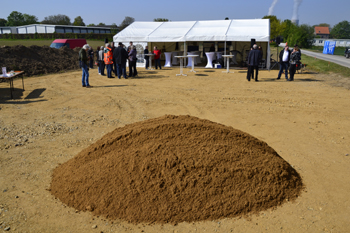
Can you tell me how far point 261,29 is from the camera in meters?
18.4

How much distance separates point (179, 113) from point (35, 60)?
49.7 ft

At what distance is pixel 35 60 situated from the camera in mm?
19516

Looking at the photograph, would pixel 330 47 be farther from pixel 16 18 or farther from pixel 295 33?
pixel 16 18

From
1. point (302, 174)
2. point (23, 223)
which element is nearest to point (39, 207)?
point (23, 223)

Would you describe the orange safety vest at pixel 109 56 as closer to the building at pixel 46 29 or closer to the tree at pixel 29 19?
the building at pixel 46 29

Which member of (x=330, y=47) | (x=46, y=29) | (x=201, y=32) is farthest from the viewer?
(x=46, y=29)

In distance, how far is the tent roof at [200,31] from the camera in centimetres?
1816

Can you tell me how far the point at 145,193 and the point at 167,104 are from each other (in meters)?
5.91

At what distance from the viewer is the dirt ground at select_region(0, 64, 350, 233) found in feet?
12.0

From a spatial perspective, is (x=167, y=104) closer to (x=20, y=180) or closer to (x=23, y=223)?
(x=20, y=180)

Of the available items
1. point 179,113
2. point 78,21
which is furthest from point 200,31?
point 78,21

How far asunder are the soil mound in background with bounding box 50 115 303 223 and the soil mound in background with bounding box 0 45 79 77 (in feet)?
50.1

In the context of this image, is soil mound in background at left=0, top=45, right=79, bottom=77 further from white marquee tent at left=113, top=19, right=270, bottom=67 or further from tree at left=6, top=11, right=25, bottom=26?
tree at left=6, top=11, right=25, bottom=26

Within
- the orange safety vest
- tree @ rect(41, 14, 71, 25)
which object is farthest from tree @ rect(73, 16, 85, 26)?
the orange safety vest
